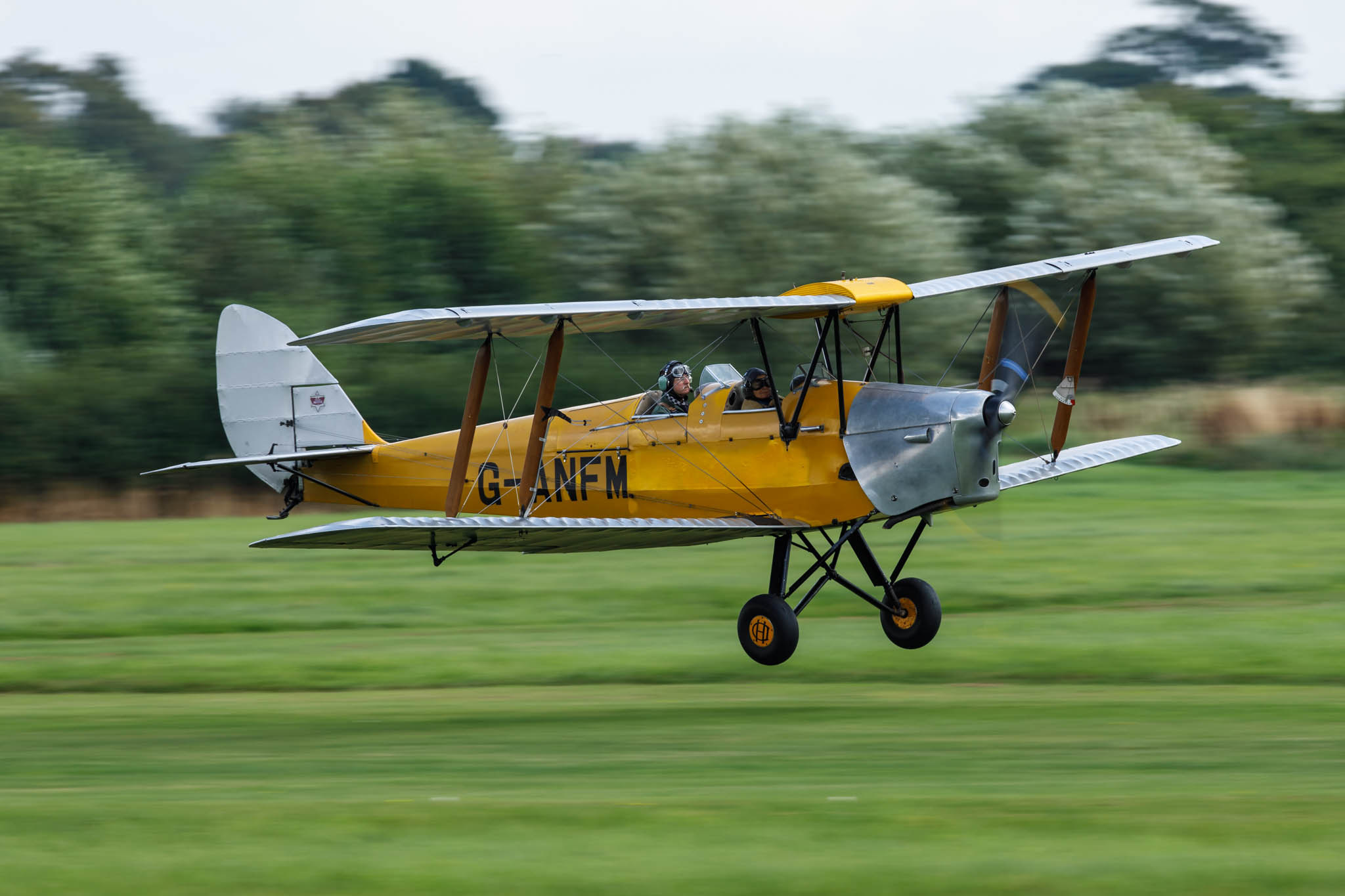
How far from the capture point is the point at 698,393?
45.2 feet

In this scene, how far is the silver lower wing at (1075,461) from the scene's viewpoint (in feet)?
46.1

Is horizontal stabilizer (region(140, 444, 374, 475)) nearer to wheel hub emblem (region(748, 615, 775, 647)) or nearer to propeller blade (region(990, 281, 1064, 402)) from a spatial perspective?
wheel hub emblem (region(748, 615, 775, 647))

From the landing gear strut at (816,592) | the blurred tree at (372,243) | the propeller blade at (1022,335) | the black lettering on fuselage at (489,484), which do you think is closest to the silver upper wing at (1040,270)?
the propeller blade at (1022,335)

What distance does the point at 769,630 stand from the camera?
13.3 m

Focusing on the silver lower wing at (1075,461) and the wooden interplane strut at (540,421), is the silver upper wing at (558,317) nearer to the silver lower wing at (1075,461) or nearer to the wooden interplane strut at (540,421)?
the wooden interplane strut at (540,421)

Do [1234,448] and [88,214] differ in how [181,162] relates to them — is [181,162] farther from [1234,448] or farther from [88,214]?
[1234,448]

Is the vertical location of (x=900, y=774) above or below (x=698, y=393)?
below

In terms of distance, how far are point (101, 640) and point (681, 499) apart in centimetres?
871

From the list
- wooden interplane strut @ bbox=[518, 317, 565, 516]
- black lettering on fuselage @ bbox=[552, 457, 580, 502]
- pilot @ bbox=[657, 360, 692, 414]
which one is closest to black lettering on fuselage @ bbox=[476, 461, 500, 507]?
black lettering on fuselage @ bbox=[552, 457, 580, 502]

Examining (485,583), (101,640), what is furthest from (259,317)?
(485,583)

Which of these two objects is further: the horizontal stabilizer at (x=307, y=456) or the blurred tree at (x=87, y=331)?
the blurred tree at (x=87, y=331)

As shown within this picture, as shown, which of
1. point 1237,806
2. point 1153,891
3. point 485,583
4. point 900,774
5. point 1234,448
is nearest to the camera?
point 1153,891

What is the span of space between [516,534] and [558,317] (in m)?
1.73

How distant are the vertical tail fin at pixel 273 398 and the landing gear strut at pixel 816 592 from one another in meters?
5.41
